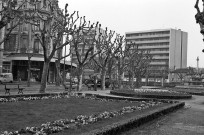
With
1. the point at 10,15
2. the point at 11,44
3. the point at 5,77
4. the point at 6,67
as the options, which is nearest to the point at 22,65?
the point at 6,67

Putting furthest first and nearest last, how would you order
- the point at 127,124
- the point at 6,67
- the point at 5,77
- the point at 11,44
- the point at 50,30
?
1. the point at 11,44
2. the point at 6,67
3. the point at 5,77
4. the point at 50,30
5. the point at 127,124

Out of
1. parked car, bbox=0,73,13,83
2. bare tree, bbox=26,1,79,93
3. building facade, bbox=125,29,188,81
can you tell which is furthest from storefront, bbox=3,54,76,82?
building facade, bbox=125,29,188,81

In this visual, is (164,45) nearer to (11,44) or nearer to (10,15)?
(11,44)

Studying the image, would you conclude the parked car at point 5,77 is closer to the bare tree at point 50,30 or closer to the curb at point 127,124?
the bare tree at point 50,30

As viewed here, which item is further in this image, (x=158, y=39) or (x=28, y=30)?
(x=158, y=39)

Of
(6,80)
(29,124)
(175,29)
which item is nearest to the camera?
(29,124)

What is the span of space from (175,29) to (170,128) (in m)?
125

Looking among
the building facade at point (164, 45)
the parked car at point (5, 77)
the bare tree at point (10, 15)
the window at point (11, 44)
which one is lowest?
the parked car at point (5, 77)

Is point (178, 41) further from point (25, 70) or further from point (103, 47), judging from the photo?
point (103, 47)

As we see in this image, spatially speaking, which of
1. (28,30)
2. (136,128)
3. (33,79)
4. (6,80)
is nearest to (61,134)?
(136,128)

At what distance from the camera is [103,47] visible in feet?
152

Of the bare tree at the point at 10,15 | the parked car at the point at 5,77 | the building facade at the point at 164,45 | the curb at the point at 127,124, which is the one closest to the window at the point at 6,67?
the parked car at the point at 5,77

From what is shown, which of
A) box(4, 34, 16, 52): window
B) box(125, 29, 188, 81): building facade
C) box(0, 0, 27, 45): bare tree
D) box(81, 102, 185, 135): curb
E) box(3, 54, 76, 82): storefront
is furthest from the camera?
box(125, 29, 188, 81): building facade

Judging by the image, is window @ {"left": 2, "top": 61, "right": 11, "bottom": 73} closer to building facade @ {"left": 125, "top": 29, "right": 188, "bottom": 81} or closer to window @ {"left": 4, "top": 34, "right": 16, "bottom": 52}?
window @ {"left": 4, "top": 34, "right": 16, "bottom": 52}
